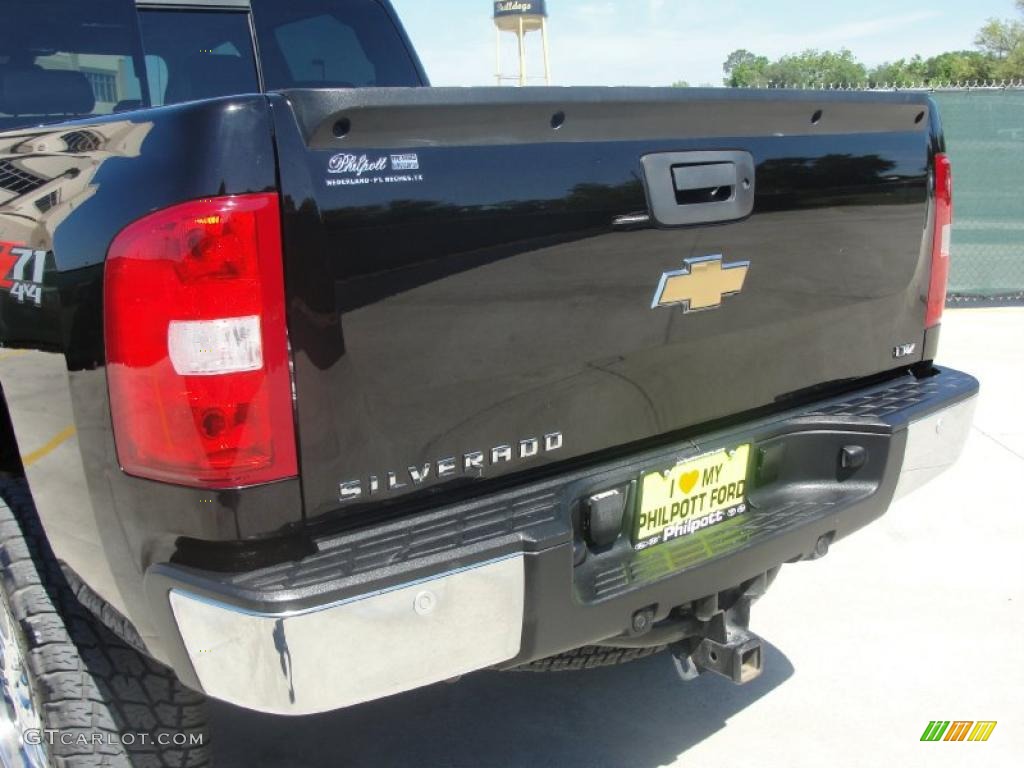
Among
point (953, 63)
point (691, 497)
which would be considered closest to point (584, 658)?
point (691, 497)

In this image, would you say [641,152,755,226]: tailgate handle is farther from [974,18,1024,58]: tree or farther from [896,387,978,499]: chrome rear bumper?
[974,18,1024,58]: tree

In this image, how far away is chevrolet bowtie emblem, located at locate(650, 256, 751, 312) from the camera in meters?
2.11

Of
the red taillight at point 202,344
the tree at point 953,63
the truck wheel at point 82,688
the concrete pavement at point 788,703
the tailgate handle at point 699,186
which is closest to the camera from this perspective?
the red taillight at point 202,344

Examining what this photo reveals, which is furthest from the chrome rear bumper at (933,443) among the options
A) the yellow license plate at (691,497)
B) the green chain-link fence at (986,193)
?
the green chain-link fence at (986,193)

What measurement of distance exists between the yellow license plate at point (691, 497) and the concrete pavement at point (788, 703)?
81cm

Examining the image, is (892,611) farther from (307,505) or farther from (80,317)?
(80,317)

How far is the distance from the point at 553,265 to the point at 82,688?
1256 mm

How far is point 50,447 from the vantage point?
6.23 feet

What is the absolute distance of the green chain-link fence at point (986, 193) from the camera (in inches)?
345

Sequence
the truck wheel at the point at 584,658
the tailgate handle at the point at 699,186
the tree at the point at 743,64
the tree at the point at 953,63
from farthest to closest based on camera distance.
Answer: the tree at the point at 743,64 → the tree at the point at 953,63 → the truck wheel at the point at 584,658 → the tailgate handle at the point at 699,186

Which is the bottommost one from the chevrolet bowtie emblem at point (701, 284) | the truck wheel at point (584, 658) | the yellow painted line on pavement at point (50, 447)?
the truck wheel at point (584, 658)

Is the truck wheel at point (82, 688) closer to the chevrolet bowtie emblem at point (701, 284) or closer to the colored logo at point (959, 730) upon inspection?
the chevrolet bowtie emblem at point (701, 284)

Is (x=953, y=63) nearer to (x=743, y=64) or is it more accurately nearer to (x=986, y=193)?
(x=743, y=64)

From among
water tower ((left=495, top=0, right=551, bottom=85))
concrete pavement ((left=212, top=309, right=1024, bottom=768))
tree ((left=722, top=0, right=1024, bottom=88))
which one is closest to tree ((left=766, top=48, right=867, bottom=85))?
tree ((left=722, top=0, right=1024, bottom=88))
